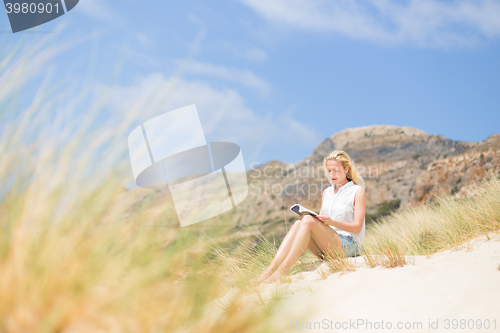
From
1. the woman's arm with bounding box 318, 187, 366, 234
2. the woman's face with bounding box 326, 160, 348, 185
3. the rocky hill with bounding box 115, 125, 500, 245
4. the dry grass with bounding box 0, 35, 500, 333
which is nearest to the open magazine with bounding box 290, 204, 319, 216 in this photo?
the woman's arm with bounding box 318, 187, 366, 234

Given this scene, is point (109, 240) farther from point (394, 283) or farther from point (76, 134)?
point (394, 283)

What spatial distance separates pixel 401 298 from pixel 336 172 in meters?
1.80

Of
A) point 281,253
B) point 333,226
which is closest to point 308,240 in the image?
point 281,253

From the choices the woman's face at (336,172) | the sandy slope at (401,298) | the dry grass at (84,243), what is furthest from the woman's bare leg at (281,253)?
the dry grass at (84,243)

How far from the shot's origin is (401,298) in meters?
2.26

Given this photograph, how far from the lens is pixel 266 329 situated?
1.26 metres

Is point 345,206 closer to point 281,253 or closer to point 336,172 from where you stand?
point 336,172

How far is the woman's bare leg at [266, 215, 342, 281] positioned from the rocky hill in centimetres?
190

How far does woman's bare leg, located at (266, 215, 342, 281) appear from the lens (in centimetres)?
303

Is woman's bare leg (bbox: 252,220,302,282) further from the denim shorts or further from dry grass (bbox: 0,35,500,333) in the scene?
dry grass (bbox: 0,35,500,333)

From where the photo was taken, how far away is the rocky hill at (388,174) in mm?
8836

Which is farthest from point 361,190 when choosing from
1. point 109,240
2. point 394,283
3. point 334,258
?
point 109,240

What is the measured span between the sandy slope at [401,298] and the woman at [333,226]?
24 cm

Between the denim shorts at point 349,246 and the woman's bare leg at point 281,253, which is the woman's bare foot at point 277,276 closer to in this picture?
the woman's bare leg at point 281,253
